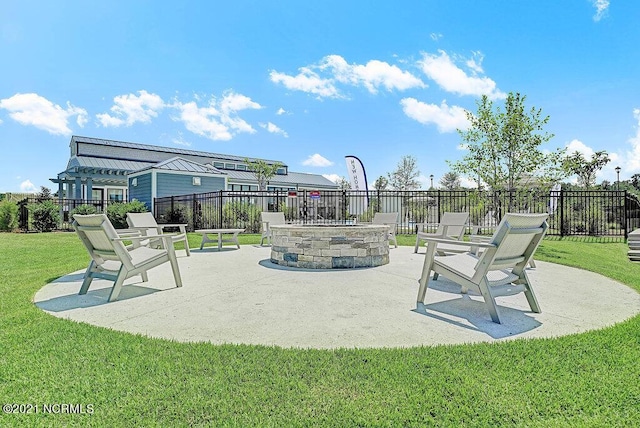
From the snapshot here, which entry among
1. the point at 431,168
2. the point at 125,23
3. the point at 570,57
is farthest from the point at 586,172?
the point at 125,23

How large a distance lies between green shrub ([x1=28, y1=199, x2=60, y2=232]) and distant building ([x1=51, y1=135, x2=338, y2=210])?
4.33 meters

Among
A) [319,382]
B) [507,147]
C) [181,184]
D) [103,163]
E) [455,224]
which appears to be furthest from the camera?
[103,163]

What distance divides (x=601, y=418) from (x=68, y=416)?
2.70 m

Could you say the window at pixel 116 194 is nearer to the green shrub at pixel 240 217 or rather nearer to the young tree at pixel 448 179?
the green shrub at pixel 240 217

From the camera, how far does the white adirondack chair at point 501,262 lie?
120 inches

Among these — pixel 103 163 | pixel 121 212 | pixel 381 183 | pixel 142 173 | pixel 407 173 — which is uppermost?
pixel 407 173

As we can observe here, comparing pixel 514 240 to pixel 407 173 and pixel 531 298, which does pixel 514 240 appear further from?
pixel 407 173

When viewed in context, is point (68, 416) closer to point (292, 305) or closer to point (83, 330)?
point (83, 330)

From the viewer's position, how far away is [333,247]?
5770 millimetres

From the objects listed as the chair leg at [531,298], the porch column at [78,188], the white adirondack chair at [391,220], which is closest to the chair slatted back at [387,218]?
the white adirondack chair at [391,220]

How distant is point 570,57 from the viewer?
10.3m

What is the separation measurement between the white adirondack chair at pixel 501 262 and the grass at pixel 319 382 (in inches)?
25.4

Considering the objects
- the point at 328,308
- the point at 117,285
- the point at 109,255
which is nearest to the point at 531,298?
the point at 328,308

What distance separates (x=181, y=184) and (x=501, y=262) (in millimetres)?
19214
